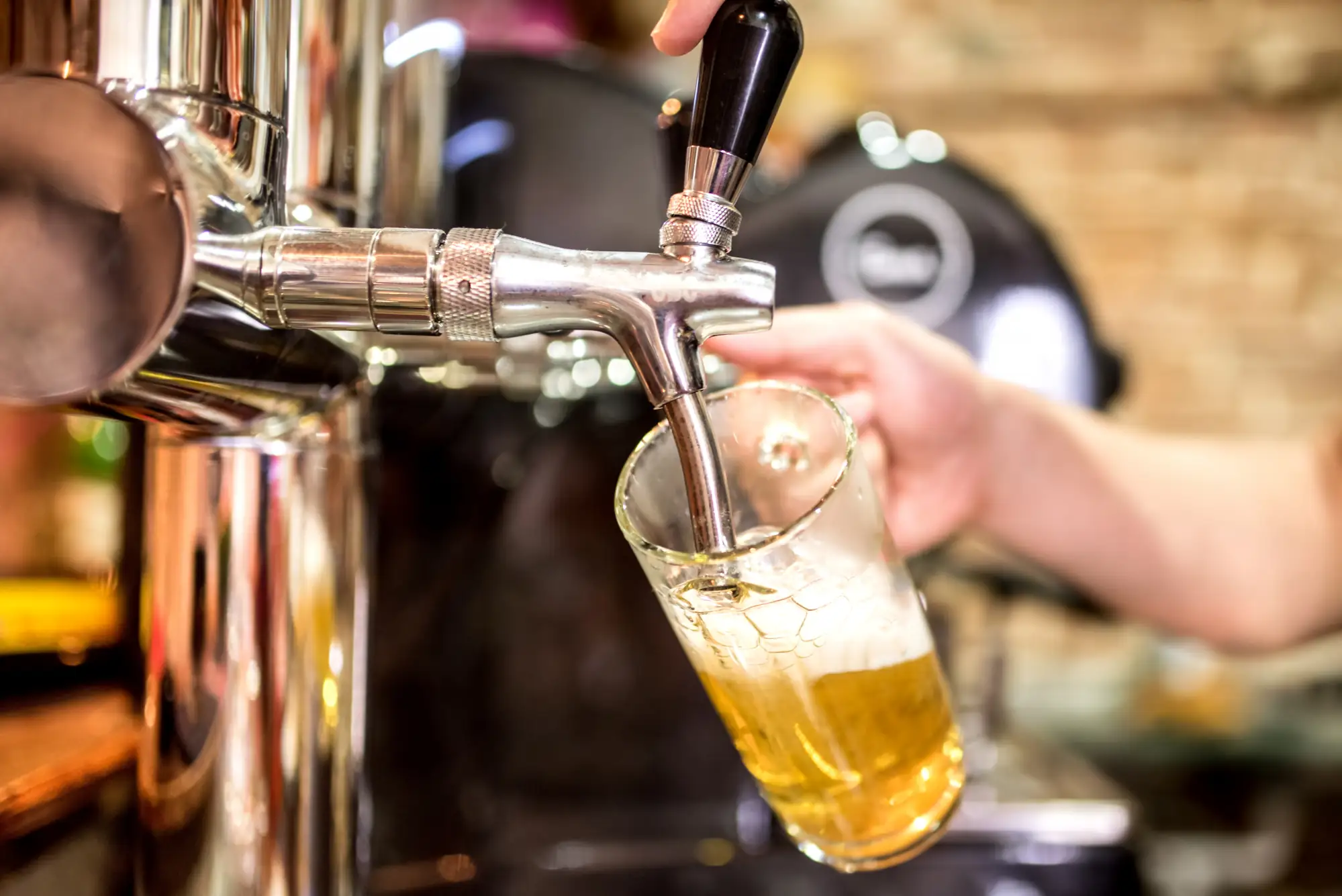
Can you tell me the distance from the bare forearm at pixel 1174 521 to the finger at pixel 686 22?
33cm

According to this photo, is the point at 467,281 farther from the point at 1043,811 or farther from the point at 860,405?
the point at 1043,811

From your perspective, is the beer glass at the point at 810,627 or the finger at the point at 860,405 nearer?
the beer glass at the point at 810,627

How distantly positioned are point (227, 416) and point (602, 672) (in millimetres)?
427

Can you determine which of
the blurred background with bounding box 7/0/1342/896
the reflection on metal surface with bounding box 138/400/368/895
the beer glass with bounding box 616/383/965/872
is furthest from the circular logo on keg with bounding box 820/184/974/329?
the blurred background with bounding box 7/0/1342/896

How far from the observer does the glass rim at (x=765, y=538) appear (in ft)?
1.03

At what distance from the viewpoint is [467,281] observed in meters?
0.28

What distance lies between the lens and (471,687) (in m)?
0.69

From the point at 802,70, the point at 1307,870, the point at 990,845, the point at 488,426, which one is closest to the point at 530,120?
the point at 488,426

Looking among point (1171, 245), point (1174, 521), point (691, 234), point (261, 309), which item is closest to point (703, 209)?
point (691, 234)

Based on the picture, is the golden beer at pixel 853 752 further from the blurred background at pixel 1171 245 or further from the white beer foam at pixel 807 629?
the blurred background at pixel 1171 245

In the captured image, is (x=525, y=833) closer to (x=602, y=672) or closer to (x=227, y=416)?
(x=602, y=672)

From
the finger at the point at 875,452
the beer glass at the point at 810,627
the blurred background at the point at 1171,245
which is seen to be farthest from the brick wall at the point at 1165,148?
the beer glass at the point at 810,627

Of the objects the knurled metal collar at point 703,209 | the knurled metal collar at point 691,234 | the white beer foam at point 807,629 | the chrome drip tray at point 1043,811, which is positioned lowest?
the chrome drip tray at point 1043,811

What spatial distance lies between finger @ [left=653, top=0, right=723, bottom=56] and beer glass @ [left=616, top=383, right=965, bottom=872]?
0.42 feet
